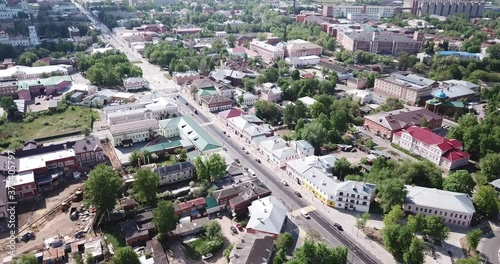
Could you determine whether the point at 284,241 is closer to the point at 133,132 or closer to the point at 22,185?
the point at 22,185

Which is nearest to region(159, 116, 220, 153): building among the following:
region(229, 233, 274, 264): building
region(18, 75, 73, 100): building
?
region(229, 233, 274, 264): building

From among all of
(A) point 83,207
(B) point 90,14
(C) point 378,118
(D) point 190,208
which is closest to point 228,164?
(D) point 190,208

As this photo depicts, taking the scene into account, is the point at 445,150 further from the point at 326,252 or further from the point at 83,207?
the point at 83,207

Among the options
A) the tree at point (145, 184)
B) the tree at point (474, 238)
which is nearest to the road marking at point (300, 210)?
the tree at point (474, 238)

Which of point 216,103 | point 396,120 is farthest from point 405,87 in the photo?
point 216,103

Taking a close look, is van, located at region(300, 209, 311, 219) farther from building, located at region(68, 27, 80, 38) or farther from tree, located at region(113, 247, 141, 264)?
building, located at region(68, 27, 80, 38)

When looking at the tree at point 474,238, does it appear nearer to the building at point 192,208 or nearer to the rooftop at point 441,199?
the rooftop at point 441,199

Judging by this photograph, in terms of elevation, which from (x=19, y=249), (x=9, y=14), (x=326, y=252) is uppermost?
(x=9, y=14)
